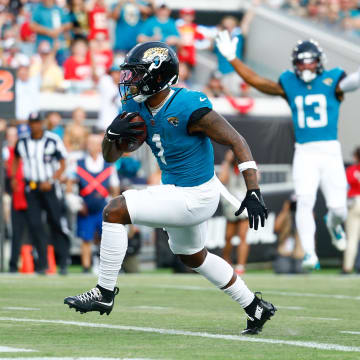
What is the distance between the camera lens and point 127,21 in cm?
1775

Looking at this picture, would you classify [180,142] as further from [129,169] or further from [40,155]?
[129,169]

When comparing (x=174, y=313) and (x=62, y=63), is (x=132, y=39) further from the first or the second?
(x=174, y=313)

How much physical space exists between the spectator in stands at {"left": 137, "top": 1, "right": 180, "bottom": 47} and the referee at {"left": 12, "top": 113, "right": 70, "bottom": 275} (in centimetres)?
519


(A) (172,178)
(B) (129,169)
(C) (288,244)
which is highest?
(A) (172,178)

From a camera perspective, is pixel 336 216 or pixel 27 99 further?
pixel 27 99

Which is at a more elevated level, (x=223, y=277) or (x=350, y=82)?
(x=350, y=82)

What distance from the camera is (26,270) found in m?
12.9

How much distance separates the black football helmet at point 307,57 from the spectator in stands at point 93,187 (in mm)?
3788

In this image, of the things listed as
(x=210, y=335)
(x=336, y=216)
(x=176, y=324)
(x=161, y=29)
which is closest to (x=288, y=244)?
(x=336, y=216)

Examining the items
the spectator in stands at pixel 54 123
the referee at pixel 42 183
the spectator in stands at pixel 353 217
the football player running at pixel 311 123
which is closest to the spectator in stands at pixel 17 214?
the referee at pixel 42 183

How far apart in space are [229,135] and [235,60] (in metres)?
4.42

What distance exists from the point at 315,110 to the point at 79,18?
8.73m

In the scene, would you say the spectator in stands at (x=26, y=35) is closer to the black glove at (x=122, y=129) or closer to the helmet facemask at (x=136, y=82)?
the helmet facemask at (x=136, y=82)

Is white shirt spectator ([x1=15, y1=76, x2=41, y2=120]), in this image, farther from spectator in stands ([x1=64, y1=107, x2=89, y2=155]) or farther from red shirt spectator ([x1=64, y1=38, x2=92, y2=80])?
red shirt spectator ([x1=64, y1=38, x2=92, y2=80])
